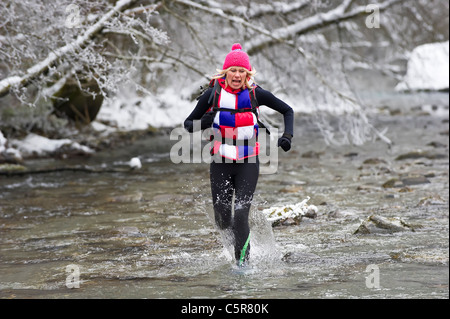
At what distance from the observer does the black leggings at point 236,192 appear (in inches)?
219

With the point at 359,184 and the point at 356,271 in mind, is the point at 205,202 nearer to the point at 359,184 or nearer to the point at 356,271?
the point at 359,184

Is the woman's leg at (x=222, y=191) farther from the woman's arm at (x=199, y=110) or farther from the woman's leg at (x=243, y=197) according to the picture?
the woman's arm at (x=199, y=110)

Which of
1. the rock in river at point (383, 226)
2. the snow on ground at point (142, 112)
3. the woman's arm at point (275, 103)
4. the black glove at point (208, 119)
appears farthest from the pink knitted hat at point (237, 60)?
the snow on ground at point (142, 112)

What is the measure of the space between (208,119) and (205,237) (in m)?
1.81

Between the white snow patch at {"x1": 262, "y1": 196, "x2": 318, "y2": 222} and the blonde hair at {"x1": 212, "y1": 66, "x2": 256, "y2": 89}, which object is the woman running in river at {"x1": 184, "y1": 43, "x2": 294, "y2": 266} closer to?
the blonde hair at {"x1": 212, "y1": 66, "x2": 256, "y2": 89}

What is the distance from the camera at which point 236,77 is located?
5.46m

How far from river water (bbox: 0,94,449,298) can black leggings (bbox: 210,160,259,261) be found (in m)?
0.29

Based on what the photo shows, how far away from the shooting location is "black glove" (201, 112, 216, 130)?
5531mm

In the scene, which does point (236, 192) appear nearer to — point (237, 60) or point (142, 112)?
point (237, 60)

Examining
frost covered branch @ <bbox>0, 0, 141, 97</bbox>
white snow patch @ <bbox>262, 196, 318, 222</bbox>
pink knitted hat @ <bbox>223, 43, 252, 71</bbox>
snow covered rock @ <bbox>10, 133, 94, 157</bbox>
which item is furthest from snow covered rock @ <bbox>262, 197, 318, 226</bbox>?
snow covered rock @ <bbox>10, 133, 94, 157</bbox>

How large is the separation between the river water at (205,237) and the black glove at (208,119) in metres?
1.17

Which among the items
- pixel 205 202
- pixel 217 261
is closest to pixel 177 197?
pixel 205 202

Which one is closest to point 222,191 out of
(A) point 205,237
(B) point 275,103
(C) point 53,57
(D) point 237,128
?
(D) point 237,128

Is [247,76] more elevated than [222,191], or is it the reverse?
[247,76]
